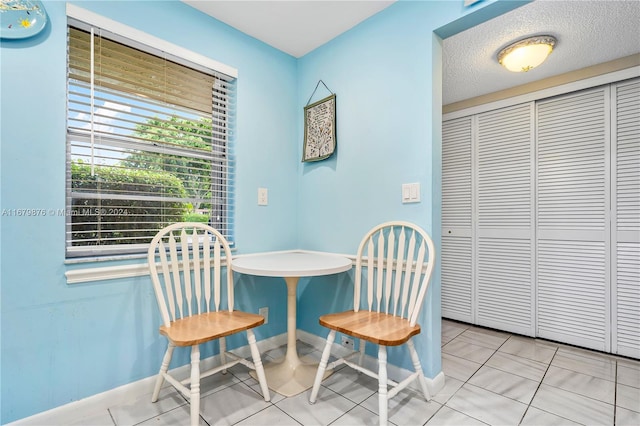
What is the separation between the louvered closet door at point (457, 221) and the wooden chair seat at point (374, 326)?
1.67 meters

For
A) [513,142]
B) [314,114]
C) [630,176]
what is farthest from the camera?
[513,142]

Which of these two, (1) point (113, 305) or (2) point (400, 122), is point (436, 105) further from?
(1) point (113, 305)

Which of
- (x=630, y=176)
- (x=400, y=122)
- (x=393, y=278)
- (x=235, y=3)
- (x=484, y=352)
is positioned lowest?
(x=484, y=352)

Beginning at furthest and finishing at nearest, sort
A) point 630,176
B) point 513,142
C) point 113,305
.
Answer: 1. point 513,142
2. point 630,176
3. point 113,305

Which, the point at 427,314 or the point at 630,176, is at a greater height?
the point at 630,176

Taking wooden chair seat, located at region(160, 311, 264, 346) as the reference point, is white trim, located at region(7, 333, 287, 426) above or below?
below

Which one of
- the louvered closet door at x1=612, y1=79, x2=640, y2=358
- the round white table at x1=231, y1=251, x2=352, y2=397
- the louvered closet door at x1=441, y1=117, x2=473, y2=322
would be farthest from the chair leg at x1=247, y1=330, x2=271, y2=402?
the louvered closet door at x1=612, y1=79, x2=640, y2=358

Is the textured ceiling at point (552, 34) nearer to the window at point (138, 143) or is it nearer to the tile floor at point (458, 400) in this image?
the window at point (138, 143)

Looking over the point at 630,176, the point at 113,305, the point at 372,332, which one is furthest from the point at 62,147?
the point at 630,176

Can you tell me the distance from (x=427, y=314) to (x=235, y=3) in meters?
2.24

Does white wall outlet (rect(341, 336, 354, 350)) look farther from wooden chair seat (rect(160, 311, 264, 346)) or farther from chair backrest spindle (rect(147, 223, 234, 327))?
chair backrest spindle (rect(147, 223, 234, 327))

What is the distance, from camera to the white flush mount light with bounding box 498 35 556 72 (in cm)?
202

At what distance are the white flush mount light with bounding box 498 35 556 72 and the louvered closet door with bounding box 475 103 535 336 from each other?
0.67 m

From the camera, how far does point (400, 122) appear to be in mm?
1889
